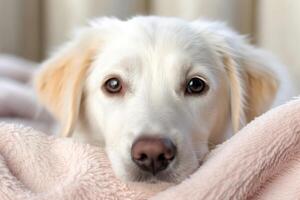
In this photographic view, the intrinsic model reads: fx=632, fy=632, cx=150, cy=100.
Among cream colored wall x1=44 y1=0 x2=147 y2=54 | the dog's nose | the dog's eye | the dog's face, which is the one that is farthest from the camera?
cream colored wall x1=44 y1=0 x2=147 y2=54

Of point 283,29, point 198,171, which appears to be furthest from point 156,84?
point 283,29

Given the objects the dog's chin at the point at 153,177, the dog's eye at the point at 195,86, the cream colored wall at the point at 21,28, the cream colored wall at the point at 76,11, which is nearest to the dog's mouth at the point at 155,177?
the dog's chin at the point at 153,177

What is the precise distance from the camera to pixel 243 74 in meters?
1.68

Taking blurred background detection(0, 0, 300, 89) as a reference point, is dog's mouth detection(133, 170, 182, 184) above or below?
below

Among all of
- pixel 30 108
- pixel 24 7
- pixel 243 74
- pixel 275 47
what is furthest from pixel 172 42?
pixel 24 7

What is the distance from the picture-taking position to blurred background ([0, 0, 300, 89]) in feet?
8.21

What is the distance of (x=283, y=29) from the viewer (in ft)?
8.20

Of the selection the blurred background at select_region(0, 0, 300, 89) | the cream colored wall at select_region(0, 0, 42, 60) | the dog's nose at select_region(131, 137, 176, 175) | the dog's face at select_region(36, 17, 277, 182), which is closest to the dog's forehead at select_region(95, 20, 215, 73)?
the dog's face at select_region(36, 17, 277, 182)

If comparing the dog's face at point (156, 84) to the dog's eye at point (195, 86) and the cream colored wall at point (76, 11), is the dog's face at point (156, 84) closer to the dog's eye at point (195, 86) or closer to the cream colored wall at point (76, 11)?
the dog's eye at point (195, 86)

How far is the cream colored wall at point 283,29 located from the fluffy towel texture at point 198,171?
51.8 inches

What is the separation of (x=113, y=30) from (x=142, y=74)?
0.67 ft

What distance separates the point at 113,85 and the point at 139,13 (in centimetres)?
112

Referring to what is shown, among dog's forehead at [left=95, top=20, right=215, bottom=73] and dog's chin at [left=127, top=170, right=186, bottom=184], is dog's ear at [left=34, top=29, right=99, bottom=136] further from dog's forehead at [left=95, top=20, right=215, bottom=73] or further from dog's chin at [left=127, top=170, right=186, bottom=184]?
dog's chin at [left=127, top=170, right=186, bottom=184]

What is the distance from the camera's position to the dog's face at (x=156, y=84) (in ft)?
4.71
